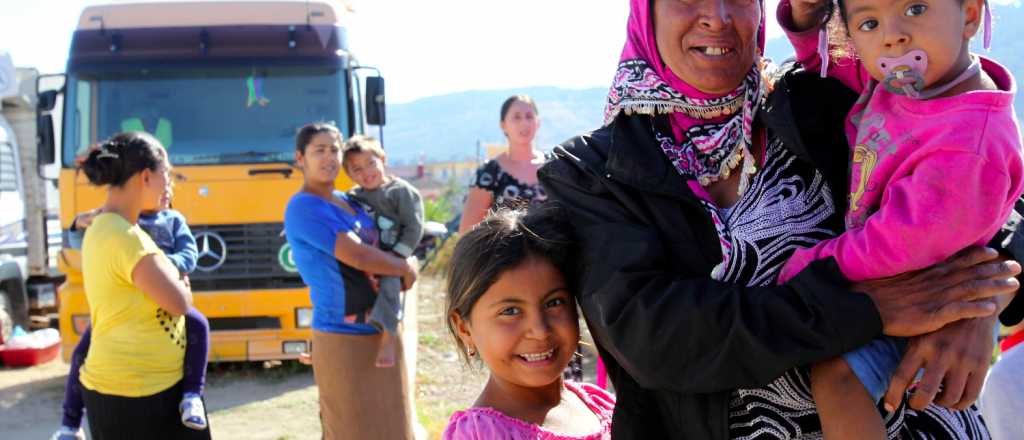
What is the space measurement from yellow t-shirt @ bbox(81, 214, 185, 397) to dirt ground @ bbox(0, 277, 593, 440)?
221cm

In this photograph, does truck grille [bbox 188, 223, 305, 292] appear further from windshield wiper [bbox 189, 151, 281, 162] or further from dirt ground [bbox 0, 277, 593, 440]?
dirt ground [bbox 0, 277, 593, 440]


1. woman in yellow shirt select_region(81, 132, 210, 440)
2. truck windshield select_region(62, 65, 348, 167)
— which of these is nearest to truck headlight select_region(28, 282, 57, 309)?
truck windshield select_region(62, 65, 348, 167)

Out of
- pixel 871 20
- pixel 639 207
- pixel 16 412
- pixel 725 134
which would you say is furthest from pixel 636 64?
pixel 16 412

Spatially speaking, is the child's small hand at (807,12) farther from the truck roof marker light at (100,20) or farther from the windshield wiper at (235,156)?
the truck roof marker light at (100,20)

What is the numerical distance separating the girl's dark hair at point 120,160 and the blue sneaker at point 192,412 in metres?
0.92

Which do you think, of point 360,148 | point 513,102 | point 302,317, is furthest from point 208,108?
point 513,102

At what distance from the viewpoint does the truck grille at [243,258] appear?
6965mm

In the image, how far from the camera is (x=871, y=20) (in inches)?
56.9

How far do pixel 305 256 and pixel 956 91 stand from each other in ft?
10.9

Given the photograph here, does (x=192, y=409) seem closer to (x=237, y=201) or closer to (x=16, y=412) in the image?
(x=237, y=201)

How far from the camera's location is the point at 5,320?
912 centimetres

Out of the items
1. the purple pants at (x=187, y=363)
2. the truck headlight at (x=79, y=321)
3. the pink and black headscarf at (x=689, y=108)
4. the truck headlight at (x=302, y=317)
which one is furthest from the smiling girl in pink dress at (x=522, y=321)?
the truck headlight at (x=79, y=321)

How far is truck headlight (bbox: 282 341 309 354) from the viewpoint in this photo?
7.07 m

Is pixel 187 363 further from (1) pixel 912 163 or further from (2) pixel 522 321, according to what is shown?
(1) pixel 912 163
